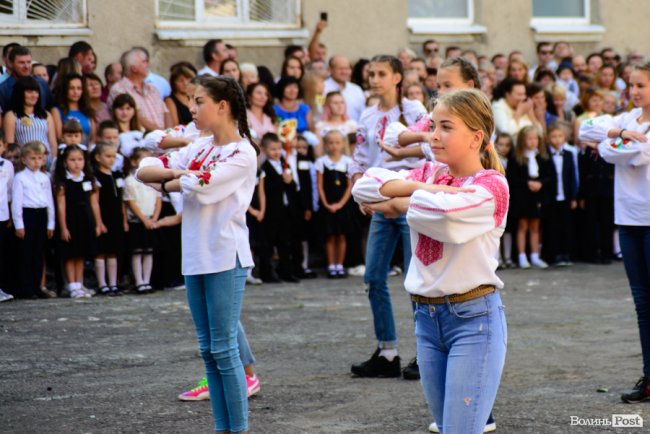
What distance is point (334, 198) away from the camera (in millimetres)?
14094

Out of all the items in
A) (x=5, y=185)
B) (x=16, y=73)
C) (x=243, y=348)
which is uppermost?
(x=16, y=73)

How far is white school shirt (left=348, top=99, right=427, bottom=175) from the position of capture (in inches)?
308

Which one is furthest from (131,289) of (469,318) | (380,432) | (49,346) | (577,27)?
(577,27)

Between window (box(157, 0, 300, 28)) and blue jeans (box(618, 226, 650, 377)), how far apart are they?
991 cm

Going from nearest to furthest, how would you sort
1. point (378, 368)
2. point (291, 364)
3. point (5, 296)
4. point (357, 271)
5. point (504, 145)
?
point (378, 368), point (291, 364), point (5, 296), point (357, 271), point (504, 145)

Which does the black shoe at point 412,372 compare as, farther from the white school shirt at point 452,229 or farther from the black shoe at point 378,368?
the white school shirt at point 452,229

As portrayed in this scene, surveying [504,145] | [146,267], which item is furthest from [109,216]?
[504,145]

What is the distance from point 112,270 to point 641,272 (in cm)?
661

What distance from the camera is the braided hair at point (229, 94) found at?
609 cm

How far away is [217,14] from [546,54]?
5692 millimetres

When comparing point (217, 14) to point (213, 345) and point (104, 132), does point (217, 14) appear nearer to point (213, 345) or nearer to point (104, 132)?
point (104, 132)

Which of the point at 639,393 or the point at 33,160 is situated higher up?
the point at 33,160

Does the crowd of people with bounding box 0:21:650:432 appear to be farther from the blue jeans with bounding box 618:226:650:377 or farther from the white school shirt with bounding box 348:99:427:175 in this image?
the blue jeans with bounding box 618:226:650:377

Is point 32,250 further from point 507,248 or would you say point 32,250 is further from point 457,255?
point 457,255
